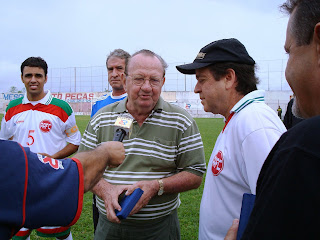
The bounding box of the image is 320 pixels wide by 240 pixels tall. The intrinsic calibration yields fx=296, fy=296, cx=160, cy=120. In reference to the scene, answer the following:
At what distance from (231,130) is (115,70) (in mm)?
3112

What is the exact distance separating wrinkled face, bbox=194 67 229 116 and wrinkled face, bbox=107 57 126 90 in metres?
2.34

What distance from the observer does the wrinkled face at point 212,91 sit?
7.89 feet

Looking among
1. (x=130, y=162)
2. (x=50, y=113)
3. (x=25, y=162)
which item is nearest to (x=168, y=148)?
(x=130, y=162)

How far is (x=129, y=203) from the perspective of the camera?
2.21m

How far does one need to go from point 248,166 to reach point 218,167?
0.29m

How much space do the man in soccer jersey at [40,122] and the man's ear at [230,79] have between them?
123 inches

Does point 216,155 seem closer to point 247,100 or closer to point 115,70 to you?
point 247,100

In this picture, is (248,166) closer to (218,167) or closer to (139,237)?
(218,167)

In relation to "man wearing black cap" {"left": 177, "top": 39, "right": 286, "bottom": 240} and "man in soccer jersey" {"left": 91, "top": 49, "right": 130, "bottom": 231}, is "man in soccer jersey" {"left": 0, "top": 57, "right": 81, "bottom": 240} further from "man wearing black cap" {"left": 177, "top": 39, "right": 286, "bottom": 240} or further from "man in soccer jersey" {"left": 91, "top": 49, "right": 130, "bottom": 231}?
"man wearing black cap" {"left": 177, "top": 39, "right": 286, "bottom": 240}

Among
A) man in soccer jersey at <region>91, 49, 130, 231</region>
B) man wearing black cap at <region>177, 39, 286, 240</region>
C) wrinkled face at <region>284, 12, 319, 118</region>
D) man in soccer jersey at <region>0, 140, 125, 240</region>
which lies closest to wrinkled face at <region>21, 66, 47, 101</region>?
man in soccer jersey at <region>91, 49, 130, 231</region>

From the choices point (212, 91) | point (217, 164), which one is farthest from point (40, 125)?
point (217, 164)

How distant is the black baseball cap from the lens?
2328 mm

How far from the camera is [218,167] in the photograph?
200cm

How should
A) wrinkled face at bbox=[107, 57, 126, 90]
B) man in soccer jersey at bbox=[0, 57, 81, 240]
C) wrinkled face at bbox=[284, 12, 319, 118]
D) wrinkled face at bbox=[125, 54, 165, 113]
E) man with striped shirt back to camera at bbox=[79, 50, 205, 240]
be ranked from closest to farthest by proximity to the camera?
1. wrinkled face at bbox=[284, 12, 319, 118]
2. man with striped shirt back to camera at bbox=[79, 50, 205, 240]
3. wrinkled face at bbox=[125, 54, 165, 113]
4. man in soccer jersey at bbox=[0, 57, 81, 240]
5. wrinkled face at bbox=[107, 57, 126, 90]
